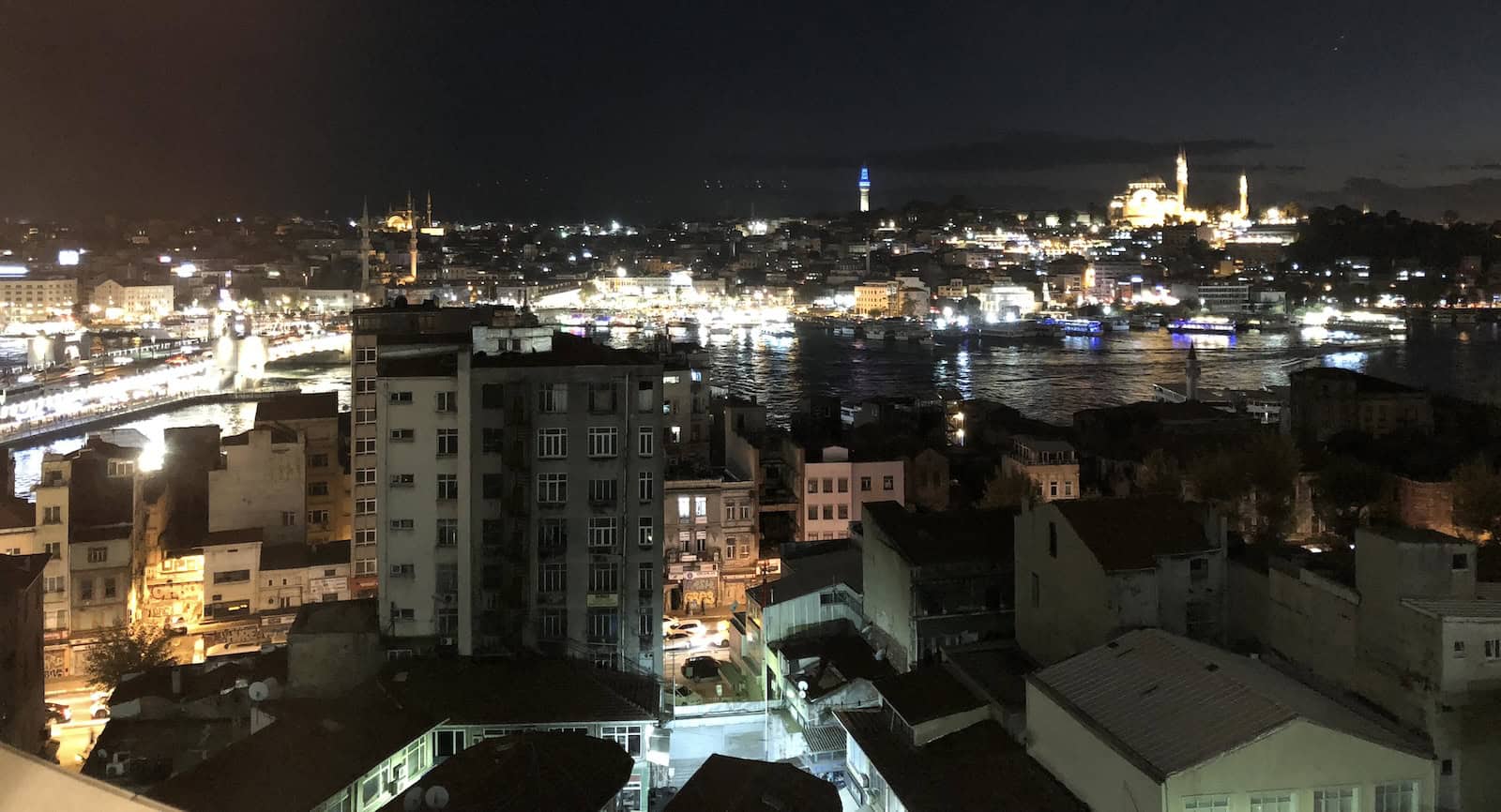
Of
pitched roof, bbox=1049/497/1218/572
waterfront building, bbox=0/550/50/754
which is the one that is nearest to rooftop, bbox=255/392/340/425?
waterfront building, bbox=0/550/50/754

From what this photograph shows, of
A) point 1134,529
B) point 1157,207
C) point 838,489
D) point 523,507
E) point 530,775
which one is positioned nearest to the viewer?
point 530,775

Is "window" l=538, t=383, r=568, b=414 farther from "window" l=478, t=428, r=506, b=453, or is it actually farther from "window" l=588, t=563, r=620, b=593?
"window" l=588, t=563, r=620, b=593

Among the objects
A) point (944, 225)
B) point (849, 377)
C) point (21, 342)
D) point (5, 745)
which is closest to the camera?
point (5, 745)

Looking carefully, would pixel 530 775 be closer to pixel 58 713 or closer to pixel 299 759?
pixel 299 759

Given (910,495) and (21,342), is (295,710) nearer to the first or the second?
(910,495)

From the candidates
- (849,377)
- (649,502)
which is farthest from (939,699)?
(849,377)

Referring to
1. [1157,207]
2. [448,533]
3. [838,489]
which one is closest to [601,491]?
[448,533]
